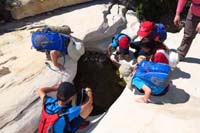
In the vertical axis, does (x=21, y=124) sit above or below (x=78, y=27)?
below

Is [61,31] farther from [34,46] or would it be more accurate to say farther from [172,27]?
[172,27]

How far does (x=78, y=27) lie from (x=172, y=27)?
172 centimetres

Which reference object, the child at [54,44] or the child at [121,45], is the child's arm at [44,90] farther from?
the child at [121,45]

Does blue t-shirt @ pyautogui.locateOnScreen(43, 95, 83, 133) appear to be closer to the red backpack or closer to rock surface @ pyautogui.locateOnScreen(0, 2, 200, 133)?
the red backpack

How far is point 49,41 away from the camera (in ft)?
15.0

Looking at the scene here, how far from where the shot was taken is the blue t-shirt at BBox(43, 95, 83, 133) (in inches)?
149

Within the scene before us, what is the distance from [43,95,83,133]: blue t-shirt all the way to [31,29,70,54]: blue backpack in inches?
35.3

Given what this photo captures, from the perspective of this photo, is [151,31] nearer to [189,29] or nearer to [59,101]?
[189,29]

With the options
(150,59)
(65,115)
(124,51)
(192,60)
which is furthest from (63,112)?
(192,60)

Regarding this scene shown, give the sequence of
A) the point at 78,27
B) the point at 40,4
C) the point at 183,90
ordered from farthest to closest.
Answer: the point at 40,4
the point at 78,27
the point at 183,90

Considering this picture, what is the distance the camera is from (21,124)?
158 inches

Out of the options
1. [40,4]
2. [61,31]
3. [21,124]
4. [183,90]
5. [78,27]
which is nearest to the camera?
[21,124]

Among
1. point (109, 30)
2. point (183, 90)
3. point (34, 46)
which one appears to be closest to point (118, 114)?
point (183, 90)

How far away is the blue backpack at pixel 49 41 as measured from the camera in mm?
4586
